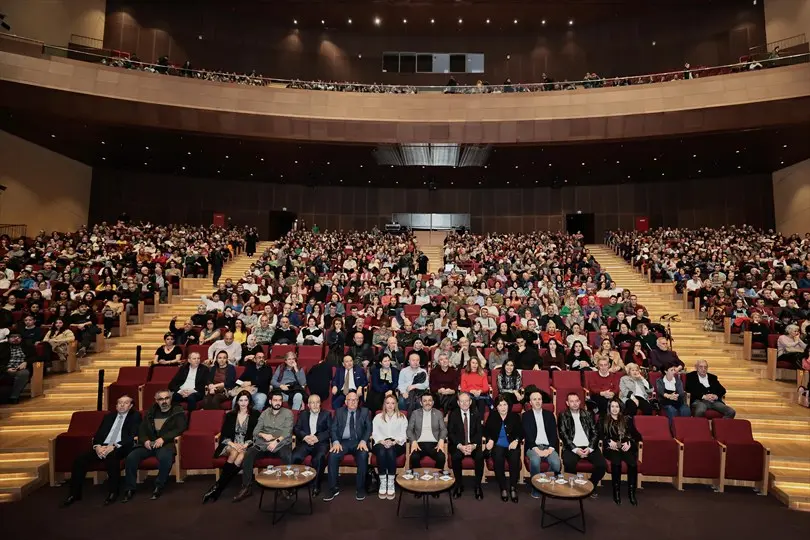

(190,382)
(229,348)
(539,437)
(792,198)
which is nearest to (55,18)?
(229,348)

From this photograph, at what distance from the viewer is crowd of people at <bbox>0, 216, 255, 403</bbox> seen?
7246 mm

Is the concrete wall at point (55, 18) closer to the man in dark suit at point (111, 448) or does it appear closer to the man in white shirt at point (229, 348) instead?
the man in white shirt at point (229, 348)

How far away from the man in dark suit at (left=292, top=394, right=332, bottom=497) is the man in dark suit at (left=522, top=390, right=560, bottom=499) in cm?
194

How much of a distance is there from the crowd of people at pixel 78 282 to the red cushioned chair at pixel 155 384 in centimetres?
180

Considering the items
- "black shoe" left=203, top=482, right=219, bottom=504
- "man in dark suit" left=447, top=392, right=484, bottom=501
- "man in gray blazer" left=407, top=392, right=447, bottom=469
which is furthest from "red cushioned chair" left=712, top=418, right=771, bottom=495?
"black shoe" left=203, top=482, right=219, bottom=504

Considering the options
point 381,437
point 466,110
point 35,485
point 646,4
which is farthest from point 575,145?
point 35,485

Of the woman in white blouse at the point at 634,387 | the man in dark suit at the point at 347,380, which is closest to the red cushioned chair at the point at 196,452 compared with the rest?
the man in dark suit at the point at 347,380

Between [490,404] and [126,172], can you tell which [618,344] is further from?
[126,172]

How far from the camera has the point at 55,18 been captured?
16.6m

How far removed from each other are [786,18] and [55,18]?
77.8 ft

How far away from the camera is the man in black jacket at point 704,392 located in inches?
220

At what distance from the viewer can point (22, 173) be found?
15602 millimetres

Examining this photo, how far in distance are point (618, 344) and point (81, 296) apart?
9.12 m

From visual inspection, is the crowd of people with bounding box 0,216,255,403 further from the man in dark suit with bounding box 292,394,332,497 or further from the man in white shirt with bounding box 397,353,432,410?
the man in white shirt with bounding box 397,353,432,410
